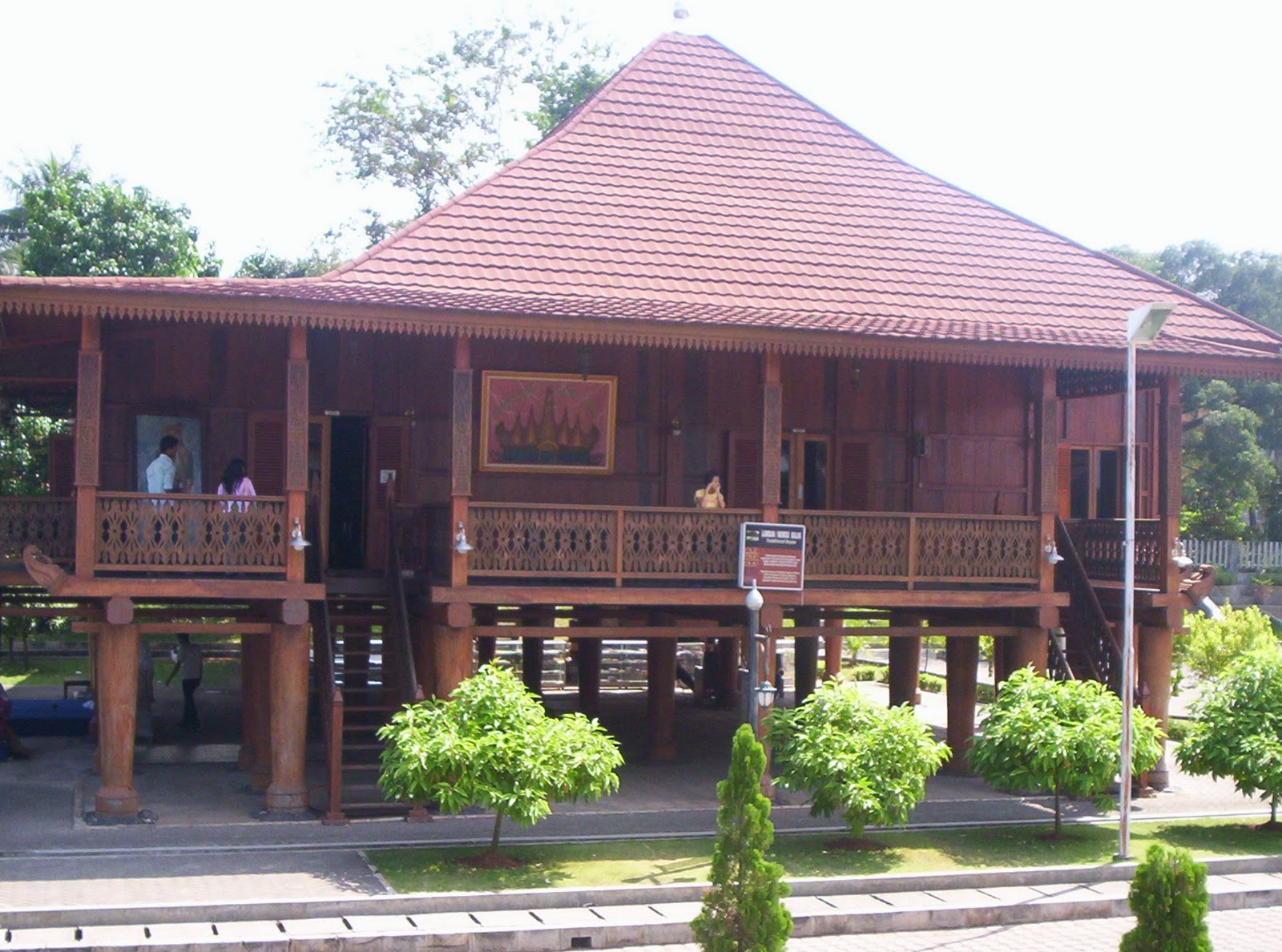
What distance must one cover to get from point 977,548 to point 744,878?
348 inches

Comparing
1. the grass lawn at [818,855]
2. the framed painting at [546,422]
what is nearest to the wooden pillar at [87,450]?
the grass lawn at [818,855]

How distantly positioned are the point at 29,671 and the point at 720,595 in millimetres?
20880

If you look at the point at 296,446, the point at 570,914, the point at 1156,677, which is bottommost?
the point at 570,914

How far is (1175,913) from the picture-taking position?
955cm

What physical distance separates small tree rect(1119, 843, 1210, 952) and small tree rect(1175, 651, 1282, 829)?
7252mm

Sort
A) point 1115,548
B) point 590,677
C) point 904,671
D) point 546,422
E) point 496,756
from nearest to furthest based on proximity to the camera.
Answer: point 496,756
point 546,422
point 1115,548
point 590,677
point 904,671

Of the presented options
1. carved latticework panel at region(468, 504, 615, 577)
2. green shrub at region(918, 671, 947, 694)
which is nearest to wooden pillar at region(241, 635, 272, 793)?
carved latticework panel at region(468, 504, 615, 577)

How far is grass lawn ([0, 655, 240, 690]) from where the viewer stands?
30.8m

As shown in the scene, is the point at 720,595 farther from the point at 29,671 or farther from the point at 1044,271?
the point at 29,671

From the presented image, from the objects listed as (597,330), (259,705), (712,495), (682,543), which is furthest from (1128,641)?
(259,705)

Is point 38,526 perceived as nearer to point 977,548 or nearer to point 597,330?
point 597,330

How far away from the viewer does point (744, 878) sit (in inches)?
401

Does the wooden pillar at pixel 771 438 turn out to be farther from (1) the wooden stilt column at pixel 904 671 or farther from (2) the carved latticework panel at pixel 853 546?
(1) the wooden stilt column at pixel 904 671

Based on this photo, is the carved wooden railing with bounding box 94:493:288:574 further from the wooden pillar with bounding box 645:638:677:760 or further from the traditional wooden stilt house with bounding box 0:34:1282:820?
the wooden pillar with bounding box 645:638:677:760
